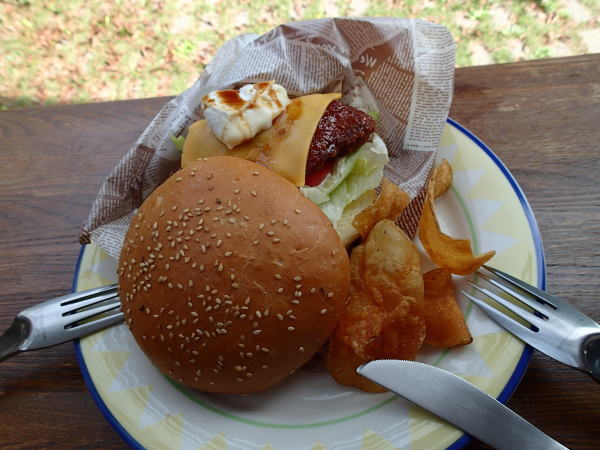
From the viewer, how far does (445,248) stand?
4.46 ft

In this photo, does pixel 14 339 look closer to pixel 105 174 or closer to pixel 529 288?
pixel 105 174

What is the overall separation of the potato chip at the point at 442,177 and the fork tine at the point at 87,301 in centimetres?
109

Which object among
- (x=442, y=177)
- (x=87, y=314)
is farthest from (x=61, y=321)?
(x=442, y=177)

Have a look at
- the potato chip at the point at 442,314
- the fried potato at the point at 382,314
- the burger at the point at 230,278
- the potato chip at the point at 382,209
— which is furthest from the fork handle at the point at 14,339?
the potato chip at the point at 442,314

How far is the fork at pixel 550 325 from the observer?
3.78ft

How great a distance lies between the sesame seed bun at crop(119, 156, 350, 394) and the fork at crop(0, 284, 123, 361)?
0.16m

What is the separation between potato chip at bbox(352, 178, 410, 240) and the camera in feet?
4.68

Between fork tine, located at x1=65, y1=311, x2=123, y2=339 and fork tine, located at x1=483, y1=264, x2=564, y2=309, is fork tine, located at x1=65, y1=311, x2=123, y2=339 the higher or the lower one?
the lower one

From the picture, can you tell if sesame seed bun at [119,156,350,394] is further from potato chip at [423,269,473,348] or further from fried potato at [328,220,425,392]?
potato chip at [423,269,473,348]

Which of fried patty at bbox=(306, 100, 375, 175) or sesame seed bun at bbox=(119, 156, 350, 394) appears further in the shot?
fried patty at bbox=(306, 100, 375, 175)

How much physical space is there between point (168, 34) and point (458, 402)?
308cm

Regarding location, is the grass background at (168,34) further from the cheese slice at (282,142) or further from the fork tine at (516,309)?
the fork tine at (516,309)

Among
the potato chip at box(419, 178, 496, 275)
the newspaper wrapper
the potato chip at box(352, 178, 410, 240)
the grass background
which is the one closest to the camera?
the potato chip at box(419, 178, 496, 275)

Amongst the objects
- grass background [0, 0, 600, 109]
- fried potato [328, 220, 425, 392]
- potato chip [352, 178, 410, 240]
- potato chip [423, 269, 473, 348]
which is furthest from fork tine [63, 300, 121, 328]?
grass background [0, 0, 600, 109]
